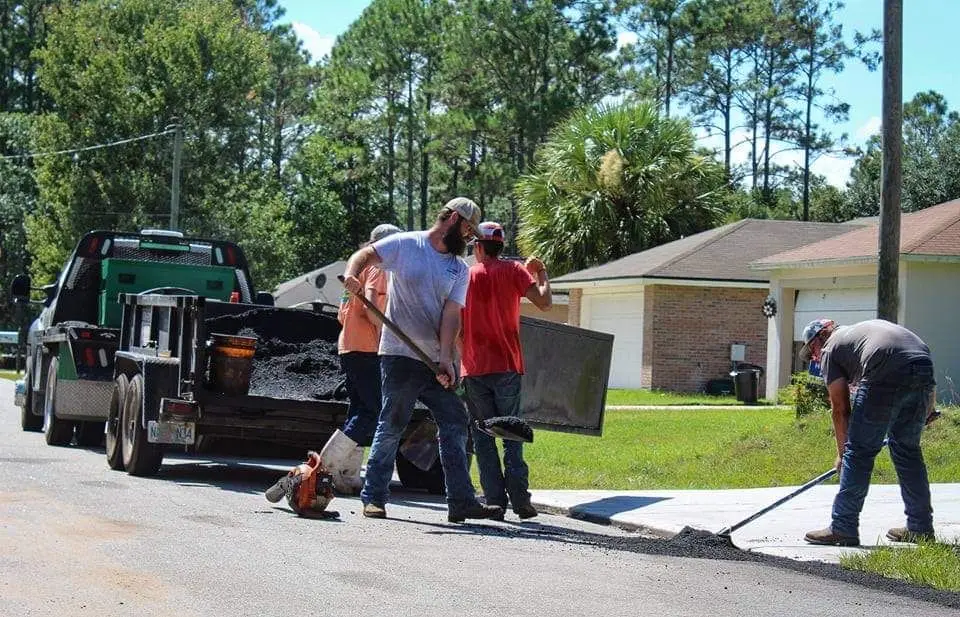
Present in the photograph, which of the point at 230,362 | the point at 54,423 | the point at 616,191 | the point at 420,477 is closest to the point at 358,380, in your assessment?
the point at 230,362

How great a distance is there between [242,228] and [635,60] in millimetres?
17263

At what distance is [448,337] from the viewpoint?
9.29 meters

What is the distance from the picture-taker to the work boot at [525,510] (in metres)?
9.84

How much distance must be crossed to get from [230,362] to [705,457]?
642 centimetres

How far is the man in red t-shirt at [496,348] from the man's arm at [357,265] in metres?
0.96

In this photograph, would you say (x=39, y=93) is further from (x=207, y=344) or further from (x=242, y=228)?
(x=207, y=344)

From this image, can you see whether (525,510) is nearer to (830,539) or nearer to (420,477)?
(830,539)

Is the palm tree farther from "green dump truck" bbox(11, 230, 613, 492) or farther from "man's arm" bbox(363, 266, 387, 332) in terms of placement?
"man's arm" bbox(363, 266, 387, 332)

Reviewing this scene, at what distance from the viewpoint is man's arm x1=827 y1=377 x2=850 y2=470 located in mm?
9055

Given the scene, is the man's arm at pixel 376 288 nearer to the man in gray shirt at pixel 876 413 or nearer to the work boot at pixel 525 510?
the work boot at pixel 525 510

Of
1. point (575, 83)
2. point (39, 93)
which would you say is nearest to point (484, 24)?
point (575, 83)

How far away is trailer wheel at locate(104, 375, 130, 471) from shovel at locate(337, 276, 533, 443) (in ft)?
12.8

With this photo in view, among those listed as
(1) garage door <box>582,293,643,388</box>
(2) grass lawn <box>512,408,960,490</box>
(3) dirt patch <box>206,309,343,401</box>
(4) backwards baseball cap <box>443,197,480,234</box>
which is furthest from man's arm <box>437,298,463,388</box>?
(1) garage door <box>582,293,643,388</box>

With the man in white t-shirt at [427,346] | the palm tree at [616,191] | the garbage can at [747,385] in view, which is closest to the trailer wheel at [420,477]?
the man in white t-shirt at [427,346]
